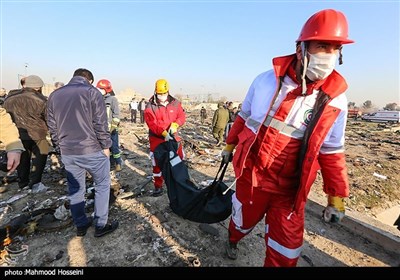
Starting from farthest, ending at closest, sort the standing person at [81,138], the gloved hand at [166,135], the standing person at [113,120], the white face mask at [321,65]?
the standing person at [113,120] < the gloved hand at [166,135] < the standing person at [81,138] < the white face mask at [321,65]

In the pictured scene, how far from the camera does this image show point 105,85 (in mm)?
5391

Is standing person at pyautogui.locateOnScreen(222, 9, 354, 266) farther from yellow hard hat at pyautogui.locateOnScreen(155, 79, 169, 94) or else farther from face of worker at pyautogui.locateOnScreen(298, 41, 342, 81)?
yellow hard hat at pyautogui.locateOnScreen(155, 79, 169, 94)

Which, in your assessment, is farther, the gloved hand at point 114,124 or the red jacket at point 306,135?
the gloved hand at point 114,124

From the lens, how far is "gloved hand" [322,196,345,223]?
1.92 metres

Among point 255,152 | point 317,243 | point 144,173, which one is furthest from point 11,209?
point 317,243

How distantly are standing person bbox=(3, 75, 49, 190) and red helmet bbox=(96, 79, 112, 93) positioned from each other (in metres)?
1.28

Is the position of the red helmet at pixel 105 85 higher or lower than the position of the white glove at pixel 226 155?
higher

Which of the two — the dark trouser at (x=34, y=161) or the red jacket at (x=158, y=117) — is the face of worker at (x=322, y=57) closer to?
the red jacket at (x=158, y=117)

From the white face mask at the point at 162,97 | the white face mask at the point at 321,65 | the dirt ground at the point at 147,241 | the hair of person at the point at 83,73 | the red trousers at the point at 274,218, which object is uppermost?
the white face mask at the point at 321,65

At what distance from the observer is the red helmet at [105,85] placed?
5.33 meters

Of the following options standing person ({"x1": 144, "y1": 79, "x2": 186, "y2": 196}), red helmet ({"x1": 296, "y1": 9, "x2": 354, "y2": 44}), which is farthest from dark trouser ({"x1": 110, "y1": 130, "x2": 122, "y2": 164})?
red helmet ({"x1": 296, "y1": 9, "x2": 354, "y2": 44})

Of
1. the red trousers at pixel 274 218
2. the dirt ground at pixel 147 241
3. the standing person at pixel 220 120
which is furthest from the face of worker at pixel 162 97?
the standing person at pixel 220 120

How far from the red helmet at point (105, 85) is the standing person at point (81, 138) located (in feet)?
8.27

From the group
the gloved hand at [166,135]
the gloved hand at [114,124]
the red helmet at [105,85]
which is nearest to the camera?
the gloved hand at [166,135]
